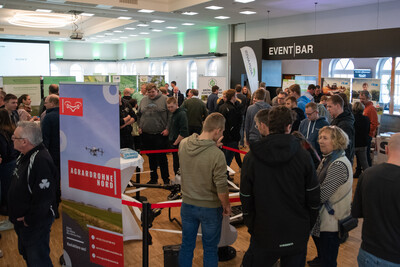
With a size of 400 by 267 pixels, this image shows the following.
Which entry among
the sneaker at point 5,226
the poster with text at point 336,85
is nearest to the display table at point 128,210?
the sneaker at point 5,226

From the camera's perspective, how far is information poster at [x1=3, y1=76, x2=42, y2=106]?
27.7 feet

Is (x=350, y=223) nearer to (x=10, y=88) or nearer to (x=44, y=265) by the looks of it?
(x=44, y=265)

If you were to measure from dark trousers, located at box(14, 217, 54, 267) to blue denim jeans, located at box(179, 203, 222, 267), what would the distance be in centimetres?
99

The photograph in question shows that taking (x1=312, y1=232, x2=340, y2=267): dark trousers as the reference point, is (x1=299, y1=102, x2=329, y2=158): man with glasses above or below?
above

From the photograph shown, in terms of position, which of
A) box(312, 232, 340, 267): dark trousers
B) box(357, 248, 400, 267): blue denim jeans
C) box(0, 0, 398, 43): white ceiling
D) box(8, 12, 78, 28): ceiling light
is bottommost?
box(312, 232, 340, 267): dark trousers

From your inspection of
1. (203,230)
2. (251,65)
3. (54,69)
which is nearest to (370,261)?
(203,230)

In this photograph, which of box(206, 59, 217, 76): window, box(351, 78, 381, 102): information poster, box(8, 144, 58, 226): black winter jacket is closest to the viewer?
box(8, 144, 58, 226): black winter jacket

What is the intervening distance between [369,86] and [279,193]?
7939 millimetres

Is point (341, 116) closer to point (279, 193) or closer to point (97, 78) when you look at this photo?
point (279, 193)

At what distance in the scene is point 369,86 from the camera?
29.8 ft

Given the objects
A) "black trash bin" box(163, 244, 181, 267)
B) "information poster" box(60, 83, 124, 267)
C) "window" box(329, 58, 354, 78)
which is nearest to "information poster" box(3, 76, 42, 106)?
"information poster" box(60, 83, 124, 267)

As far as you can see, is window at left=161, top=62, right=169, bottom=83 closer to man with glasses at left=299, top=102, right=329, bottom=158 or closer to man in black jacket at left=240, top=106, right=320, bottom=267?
man with glasses at left=299, top=102, right=329, bottom=158

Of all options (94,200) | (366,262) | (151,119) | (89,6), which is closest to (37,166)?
(94,200)

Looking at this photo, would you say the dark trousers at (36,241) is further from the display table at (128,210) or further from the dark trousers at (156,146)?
the dark trousers at (156,146)
